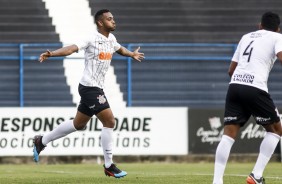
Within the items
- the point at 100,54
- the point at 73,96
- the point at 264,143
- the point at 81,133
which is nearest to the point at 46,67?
the point at 73,96

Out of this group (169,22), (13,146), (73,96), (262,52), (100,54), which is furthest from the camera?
(169,22)

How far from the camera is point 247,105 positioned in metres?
10.5

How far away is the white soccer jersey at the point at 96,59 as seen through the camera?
12547 mm

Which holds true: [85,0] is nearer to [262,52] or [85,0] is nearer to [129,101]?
[129,101]

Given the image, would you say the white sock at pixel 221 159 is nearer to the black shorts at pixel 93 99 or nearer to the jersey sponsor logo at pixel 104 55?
the black shorts at pixel 93 99

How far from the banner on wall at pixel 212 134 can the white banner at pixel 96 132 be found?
22cm

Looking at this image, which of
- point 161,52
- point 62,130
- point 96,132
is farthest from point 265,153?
point 161,52

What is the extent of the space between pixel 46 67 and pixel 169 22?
3.39 meters

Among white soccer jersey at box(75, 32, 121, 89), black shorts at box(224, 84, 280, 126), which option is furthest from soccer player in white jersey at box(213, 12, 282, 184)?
white soccer jersey at box(75, 32, 121, 89)

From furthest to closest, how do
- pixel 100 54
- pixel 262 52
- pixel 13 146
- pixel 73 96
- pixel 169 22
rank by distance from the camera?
pixel 169 22 < pixel 73 96 < pixel 13 146 < pixel 100 54 < pixel 262 52

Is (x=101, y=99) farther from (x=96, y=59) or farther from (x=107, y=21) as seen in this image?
(x=107, y=21)

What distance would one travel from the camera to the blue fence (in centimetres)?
2181

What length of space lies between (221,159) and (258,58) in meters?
1.17

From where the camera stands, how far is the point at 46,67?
22219mm
